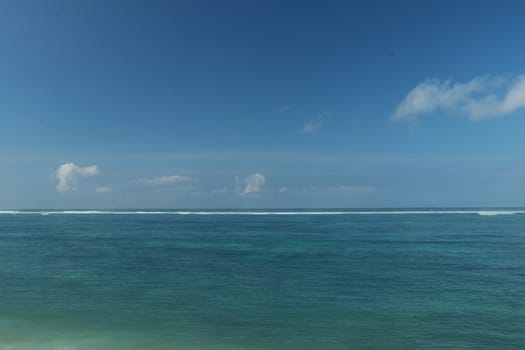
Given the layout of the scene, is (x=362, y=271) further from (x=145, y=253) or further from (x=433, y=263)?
(x=145, y=253)

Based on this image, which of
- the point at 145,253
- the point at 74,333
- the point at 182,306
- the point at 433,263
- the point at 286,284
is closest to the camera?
the point at 74,333

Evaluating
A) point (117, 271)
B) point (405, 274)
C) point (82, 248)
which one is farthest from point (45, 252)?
point (405, 274)

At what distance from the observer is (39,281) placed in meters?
30.3

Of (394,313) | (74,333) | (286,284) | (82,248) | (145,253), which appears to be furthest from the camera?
(82,248)

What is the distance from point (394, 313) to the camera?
853 inches

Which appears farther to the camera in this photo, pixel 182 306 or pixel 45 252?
pixel 45 252

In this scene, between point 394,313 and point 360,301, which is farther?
point 360,301

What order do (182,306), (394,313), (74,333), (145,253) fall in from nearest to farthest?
(74,333)
(394,313)
(182,306)
(145,253)

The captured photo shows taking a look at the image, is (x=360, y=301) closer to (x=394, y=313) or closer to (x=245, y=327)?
(x=394, y=313)

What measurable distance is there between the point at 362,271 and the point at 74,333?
22577 millimetres

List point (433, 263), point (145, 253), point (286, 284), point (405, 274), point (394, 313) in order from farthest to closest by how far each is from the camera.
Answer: point (145, 253)
point (433, 263)
point (405, 274)
point (286, 284)
point (394, 313)

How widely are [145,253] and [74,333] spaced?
86.7 ft

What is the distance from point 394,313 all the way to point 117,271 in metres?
23.2

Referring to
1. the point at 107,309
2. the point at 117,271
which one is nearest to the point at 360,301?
the point at 107,309
